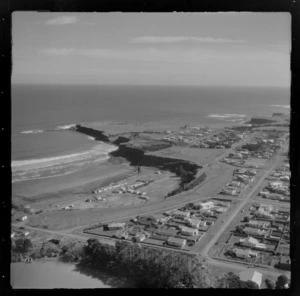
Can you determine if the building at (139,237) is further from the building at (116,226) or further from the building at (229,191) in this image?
the building at (229,191)

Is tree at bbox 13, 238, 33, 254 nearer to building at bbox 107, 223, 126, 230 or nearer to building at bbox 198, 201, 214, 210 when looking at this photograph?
building at bbox 107, 223, 126, 230

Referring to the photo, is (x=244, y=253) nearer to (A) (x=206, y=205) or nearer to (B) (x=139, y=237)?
(A) (x=206, y=205)

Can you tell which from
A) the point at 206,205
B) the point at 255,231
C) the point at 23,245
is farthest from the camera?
the point at 206,205

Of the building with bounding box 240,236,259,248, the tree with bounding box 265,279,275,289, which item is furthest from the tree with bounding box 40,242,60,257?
the tree with bounding box 265,279,275,289

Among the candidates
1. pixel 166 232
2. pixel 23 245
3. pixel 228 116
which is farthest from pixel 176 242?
pixel 228 116

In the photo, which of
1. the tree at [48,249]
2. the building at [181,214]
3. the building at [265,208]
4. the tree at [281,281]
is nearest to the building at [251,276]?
the tree at [281,281]
